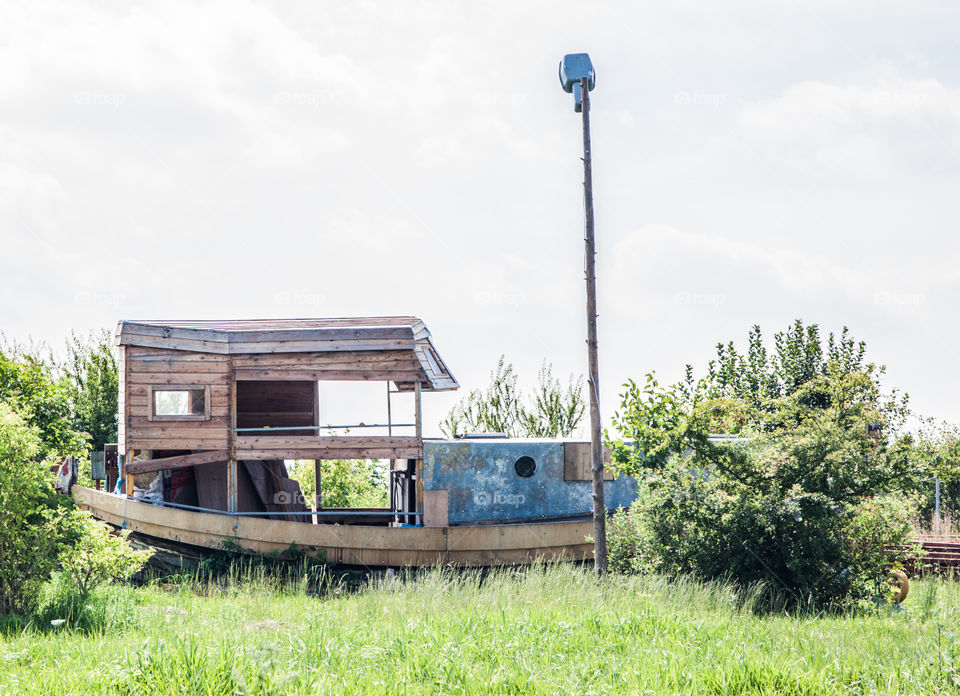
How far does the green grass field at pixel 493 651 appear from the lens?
6.51 metres

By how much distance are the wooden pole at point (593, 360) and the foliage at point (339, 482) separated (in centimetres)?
1120

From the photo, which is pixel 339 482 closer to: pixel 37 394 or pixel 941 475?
pixel 37 394

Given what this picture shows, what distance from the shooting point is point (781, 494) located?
40.5 feet

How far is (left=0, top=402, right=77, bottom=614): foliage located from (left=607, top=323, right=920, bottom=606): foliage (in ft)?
29.0

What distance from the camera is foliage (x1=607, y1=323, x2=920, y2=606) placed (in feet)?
40.0

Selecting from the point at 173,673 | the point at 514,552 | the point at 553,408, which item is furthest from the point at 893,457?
the point at 553,408

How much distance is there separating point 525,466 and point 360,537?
12.6 feet

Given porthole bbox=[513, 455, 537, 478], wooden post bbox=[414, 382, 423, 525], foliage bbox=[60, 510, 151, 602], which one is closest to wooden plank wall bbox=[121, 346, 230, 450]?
wooden post bbox=[414, 382, 423, 525]

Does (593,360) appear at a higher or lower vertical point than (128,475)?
higher

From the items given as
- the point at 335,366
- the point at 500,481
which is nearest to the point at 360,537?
the point at 500,481

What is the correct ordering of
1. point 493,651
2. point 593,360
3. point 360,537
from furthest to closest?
point 360,537 → point 593,360 → point 493,651

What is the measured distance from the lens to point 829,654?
7238mm

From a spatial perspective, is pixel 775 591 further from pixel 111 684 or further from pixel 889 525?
pixel 111 684

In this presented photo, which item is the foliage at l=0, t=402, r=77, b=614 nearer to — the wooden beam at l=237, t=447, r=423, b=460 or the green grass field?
the green grass field
